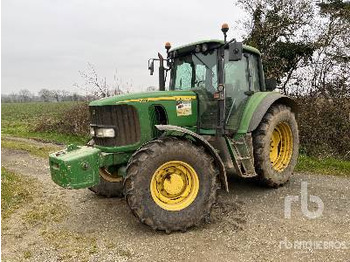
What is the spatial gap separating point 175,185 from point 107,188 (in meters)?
1.64

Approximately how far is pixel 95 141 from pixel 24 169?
4.12m

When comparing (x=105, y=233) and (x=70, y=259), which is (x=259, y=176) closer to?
(x=105, y=233)

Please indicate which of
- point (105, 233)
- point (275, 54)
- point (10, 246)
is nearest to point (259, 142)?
point (105, 233)

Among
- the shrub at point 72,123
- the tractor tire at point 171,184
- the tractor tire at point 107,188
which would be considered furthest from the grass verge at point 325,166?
the shrub at point 72,123

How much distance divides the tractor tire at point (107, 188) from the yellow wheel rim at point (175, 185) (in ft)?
4.74

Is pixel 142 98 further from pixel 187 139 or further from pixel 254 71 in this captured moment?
pixel 254 71

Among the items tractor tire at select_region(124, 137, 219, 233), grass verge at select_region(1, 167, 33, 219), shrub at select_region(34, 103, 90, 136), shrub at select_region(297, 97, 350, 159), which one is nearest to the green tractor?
tractor tire at select_region(124, 137, 219, 233)

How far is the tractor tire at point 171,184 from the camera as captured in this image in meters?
4.36

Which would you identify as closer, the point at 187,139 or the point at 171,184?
the point at 171,184

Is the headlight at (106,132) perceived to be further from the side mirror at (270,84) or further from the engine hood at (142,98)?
the side mirror at (270,84)

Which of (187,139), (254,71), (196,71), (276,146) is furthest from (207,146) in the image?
(276,146)

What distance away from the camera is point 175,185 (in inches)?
182

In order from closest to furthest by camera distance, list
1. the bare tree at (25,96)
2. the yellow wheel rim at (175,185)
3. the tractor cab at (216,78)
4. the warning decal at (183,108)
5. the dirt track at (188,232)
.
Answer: the dirt track at (188,232), the yellow wheel rim at (175,185), the warning decal at (183,108), the tractor cab at (216,78), the bare tree at (25,96)

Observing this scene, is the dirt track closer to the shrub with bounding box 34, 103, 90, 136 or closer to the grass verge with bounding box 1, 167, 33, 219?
the grass verge with bounding box 1, 167, 33, 219
